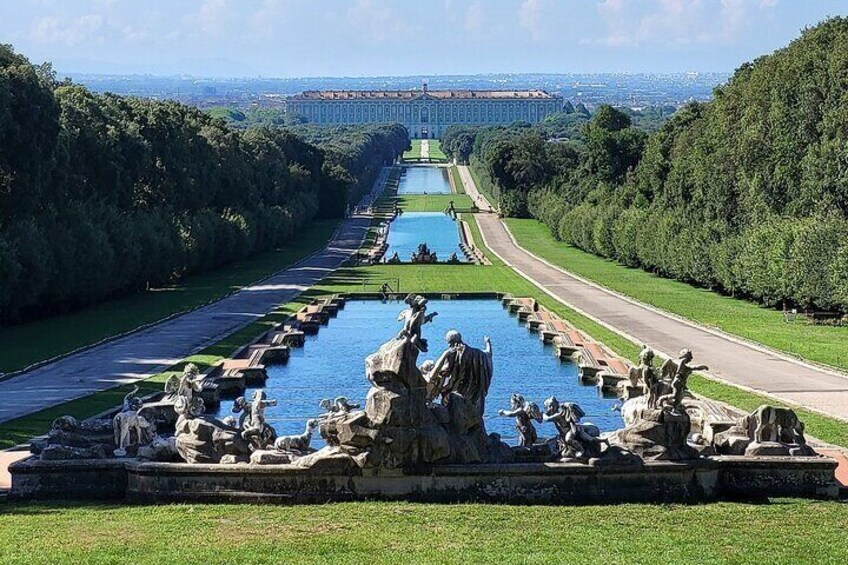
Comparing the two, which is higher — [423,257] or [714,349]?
[714,349]

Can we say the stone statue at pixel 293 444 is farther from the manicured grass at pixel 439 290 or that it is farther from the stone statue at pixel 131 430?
the manicured grass at pixel 439 290

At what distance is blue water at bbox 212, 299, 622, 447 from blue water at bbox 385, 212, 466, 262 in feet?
106

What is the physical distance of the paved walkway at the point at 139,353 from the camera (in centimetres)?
3638

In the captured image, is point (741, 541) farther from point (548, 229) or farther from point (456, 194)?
point (456, 194)

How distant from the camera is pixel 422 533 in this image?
20062mm

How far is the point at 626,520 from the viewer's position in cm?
2116

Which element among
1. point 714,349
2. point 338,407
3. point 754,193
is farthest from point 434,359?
point 754,193

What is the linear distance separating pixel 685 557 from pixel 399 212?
4570 inches

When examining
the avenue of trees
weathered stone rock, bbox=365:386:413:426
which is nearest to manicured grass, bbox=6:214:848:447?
the avenue of trees

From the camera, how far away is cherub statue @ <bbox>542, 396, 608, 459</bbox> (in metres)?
23.1

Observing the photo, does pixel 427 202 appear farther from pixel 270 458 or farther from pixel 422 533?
pixel 422 533

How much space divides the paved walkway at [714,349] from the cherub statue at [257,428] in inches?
522

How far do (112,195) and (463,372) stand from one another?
47828 millimetres

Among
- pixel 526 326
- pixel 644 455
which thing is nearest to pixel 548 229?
pixel 526 326
